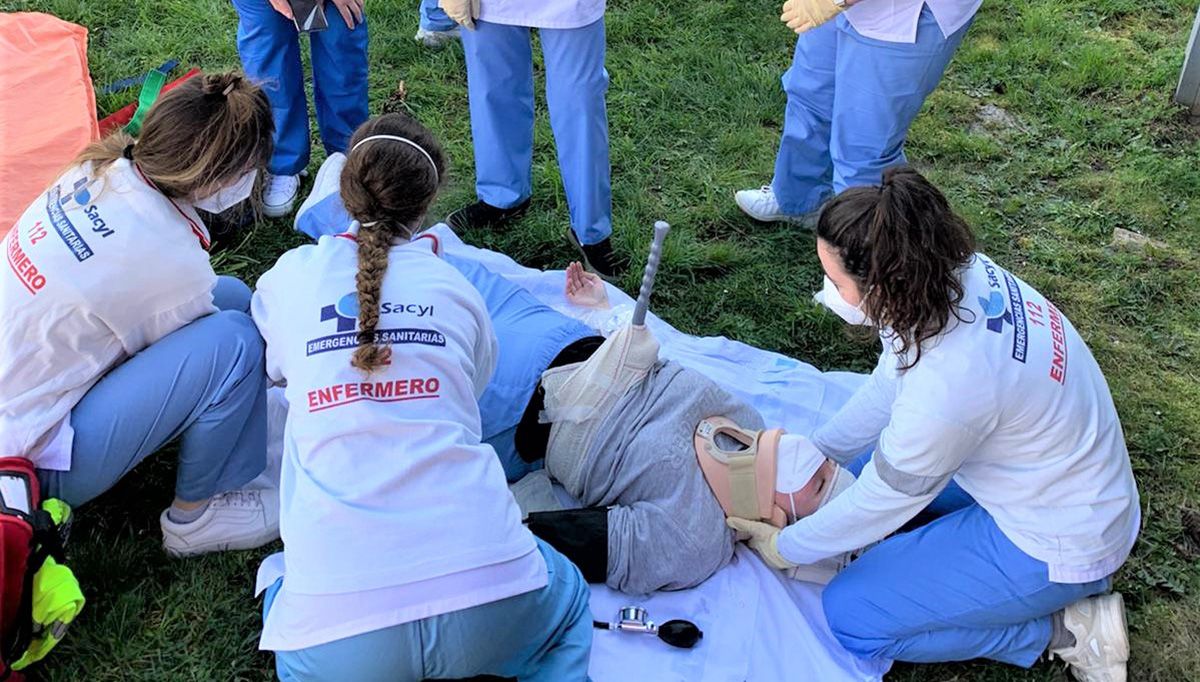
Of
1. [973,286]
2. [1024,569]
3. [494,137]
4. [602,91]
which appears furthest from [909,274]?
[494,137]

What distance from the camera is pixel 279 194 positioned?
370 cm

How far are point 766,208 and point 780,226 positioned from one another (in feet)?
0.30

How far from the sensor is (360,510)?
1.77 m

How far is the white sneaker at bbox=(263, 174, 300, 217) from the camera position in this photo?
3.67 metres

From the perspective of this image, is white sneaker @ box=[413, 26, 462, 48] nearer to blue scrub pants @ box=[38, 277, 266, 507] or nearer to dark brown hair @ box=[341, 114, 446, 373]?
dark brown hair @ box=[341, 114, 446, 373]

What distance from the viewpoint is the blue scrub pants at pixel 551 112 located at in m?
3.16

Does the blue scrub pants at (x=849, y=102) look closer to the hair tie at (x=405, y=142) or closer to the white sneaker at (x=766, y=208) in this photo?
the white sneaker at (x=766, y=208)

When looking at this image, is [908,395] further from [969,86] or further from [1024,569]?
[969,86]

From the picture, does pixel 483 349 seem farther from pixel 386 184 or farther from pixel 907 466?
pixel 907 466

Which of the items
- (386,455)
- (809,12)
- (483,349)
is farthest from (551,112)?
(386,455)

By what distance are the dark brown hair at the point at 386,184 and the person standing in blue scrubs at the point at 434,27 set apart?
2.39 m

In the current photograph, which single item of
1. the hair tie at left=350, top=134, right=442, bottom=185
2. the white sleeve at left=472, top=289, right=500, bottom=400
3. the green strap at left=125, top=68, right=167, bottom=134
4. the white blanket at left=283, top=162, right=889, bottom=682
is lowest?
the white blanket at left=283, top=162, right=889, bottom=682

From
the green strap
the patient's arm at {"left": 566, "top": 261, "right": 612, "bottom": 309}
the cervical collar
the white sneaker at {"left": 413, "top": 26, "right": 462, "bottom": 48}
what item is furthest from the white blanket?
the white sneaker at {"left": 413, "top": 26, "right": 462, "bottom": 48}

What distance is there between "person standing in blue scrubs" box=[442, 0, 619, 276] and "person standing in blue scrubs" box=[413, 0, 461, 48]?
130cm
